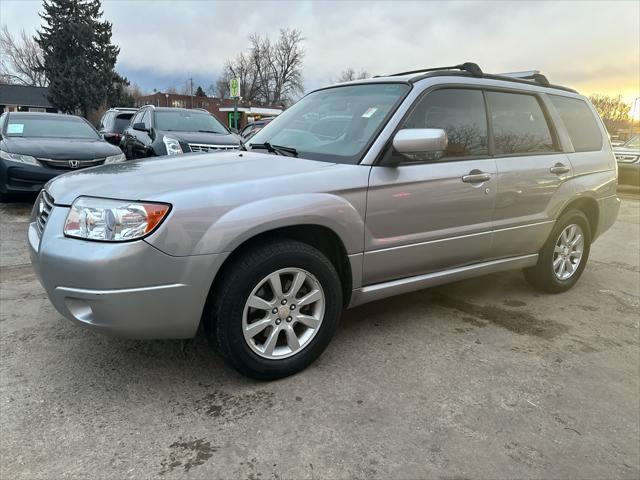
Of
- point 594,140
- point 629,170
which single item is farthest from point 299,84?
point 594,140

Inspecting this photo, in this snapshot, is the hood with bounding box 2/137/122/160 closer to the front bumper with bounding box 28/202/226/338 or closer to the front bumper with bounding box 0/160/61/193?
the front bumper with bounding box 0/160/61/193

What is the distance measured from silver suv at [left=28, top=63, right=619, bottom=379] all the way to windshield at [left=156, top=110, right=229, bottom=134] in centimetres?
487

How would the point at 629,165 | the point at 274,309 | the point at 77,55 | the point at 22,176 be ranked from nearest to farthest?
the point at 274,309, the point at 22,176, the point at 629,165, the point at 77,55

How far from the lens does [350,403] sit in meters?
2.53

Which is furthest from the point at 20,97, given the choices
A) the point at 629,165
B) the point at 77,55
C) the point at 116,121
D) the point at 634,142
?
the point at 629,165

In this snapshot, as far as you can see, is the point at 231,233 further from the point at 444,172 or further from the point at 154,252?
the point at 444,172

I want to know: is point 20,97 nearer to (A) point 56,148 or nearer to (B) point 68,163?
(A) point 56,148

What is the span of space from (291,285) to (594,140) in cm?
347

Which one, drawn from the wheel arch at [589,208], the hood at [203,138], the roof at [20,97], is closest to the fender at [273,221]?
the wheel arch at [589,208]

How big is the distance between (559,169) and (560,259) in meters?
0.86

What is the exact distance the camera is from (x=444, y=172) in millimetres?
3203

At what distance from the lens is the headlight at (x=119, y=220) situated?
2.27m

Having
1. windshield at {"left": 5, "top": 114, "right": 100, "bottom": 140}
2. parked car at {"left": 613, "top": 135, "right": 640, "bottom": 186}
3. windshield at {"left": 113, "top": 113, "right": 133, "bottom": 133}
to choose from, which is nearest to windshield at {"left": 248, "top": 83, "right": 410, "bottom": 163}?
windshield at {"left": 5, "top": 114, "right": 100, "bottom": 140}

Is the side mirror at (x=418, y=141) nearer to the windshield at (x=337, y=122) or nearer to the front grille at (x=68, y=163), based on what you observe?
the windshield at (x=337, y=122)
